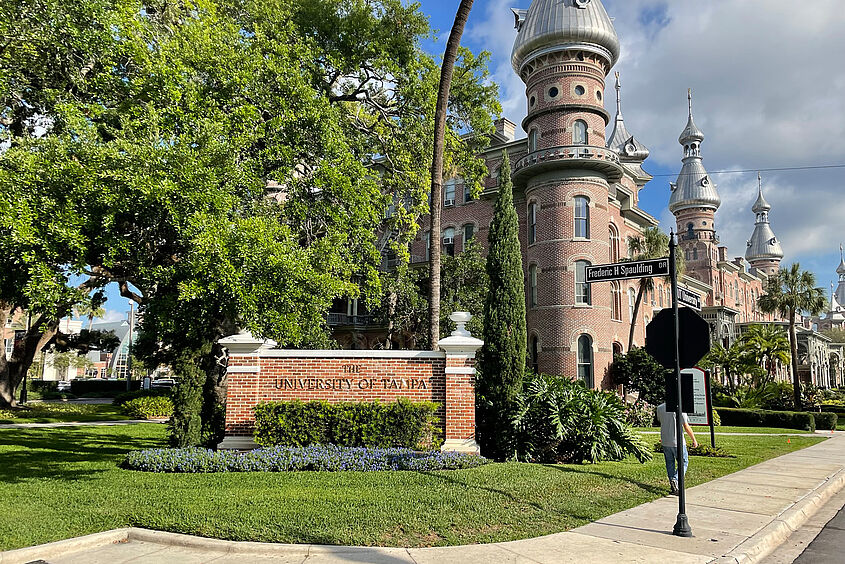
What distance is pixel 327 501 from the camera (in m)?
7.91

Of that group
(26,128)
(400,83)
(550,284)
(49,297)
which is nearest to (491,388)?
(49,297)

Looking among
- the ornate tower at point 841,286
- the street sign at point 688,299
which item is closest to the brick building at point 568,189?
the street sign at point 688,299

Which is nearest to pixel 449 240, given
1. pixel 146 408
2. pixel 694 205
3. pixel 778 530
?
pixel 146 408

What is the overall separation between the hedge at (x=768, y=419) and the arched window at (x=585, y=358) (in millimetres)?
6261

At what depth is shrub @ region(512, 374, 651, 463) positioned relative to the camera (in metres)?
12.3

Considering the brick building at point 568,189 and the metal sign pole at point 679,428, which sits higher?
the brick building at point 568,189

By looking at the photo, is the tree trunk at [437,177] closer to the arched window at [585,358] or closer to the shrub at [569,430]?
the shrub at [569,430]

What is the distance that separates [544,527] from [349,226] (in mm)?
11753

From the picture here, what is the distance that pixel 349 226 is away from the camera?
17.3 metres

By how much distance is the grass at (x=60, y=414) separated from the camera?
22.9 meters

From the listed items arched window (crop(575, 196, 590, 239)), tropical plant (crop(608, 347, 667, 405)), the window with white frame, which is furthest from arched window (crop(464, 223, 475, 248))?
tropical plant (crop(608, 347, 667, 405))

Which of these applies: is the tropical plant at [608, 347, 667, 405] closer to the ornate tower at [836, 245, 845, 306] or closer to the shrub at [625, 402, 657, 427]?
the shrub at [625, 402, 657, 427]

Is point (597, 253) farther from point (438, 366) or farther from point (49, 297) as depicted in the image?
point (49, 297)

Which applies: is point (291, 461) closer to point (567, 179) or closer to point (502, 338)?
point (502, 338)
